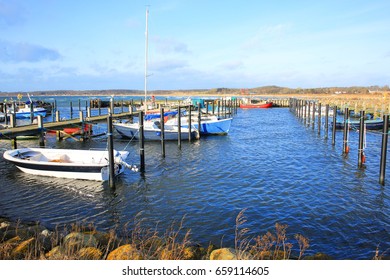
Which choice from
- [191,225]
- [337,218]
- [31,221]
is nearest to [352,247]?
[337,218]

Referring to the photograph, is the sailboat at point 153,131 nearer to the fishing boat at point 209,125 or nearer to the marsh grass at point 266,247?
the fishing boat at point 209,125

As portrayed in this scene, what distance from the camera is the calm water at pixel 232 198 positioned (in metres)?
11.7

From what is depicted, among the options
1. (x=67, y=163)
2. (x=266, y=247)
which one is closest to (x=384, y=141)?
(x=266, y=247)

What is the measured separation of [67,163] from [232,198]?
337 inches

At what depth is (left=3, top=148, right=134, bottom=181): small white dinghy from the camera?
17250 mm

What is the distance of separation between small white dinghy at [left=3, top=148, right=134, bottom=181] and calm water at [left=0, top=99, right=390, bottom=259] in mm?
457

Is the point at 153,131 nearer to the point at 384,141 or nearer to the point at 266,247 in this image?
the point at 384,141

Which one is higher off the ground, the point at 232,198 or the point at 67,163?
the point at 67,163

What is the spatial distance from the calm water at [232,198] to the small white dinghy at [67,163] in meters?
A: 0.46

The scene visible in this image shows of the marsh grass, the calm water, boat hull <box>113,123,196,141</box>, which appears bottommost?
the calm water

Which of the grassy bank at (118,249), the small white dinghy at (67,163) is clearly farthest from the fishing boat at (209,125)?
the grassy bank at (118,249)

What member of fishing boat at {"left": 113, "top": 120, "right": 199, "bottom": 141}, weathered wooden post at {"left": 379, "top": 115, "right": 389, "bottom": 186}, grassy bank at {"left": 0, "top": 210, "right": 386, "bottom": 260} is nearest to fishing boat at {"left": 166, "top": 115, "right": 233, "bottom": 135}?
fishing boat at {"left": 113, "top": 120, "right": 199, "bottom": 141}

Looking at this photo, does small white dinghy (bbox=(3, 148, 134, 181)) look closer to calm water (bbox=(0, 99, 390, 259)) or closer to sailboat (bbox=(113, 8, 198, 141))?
calm water (bbox=(0, 99, 390, 259))

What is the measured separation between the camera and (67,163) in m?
17.5
